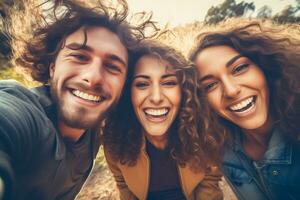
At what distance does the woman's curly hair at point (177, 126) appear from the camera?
4.45ft

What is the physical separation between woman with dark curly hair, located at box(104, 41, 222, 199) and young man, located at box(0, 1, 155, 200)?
0.14m

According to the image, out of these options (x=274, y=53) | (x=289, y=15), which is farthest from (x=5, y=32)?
(x=289, y=15)

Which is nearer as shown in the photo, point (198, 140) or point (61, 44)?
point (61, 44)

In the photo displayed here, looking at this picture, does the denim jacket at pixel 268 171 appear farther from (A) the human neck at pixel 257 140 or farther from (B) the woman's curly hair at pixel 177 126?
(B) the woman's curly hair at pixel 177 126

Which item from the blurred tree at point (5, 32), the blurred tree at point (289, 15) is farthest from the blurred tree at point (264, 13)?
the blurred tree at point (5, 32)

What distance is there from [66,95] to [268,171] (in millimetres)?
931

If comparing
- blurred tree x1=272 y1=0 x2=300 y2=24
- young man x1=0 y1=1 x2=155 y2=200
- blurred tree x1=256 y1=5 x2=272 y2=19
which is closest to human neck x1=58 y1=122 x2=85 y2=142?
young man x1=0 y1=1 x2=155 y2=200

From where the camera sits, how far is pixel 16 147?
2.15ft

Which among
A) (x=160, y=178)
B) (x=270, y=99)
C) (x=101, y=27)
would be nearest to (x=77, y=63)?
(x=101, y=27)

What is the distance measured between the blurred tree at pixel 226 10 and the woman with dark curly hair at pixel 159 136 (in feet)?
1.60

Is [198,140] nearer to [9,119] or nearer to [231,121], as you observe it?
[231,121]

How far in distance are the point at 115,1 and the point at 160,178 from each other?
92cm

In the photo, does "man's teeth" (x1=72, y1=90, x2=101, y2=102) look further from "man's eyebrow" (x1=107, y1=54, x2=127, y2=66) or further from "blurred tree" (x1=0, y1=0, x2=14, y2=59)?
"blurred tree" (x1=0, y1=0, x2=14, y2=59)

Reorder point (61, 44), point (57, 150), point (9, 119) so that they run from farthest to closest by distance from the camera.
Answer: point (61, 44) → point (57, 150) → point (9, 119)
